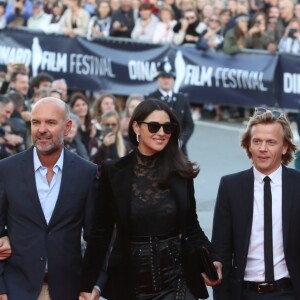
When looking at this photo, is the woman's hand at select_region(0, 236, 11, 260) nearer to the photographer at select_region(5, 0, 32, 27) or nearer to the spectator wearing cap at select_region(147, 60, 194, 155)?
the spectator wearing cap at select_region(147, 60, 194, 155)

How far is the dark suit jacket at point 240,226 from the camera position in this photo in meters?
6.40

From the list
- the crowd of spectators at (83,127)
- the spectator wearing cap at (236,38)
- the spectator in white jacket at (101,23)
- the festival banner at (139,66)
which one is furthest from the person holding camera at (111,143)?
the spectator in white jacket at (101,23)

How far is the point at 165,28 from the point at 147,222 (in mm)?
16505

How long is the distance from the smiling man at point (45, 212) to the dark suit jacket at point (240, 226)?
77 centimetres

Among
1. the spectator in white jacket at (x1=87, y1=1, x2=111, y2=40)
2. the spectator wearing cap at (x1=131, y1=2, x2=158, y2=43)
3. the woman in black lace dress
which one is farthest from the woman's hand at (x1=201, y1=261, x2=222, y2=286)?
the spectator in white jacket at (x1=87, y1=1, x2=111, y2=40)

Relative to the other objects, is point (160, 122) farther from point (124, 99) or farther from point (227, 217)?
point (124, 99)

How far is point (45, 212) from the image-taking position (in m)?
6.47

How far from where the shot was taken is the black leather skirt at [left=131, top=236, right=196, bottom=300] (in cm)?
629

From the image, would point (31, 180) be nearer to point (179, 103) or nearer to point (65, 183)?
point (65, 183)

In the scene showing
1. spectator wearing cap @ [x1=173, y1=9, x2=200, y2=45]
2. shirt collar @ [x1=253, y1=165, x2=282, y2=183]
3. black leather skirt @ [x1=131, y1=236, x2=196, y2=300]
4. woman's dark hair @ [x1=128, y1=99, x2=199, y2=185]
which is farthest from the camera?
spectator wearing cap @ [x1=173, y1=9, x2=200, y2=45]

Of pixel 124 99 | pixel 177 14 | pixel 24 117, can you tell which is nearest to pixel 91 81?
pixel 124 99

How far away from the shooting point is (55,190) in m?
6.52

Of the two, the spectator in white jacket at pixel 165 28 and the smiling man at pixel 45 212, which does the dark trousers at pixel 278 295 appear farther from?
the spectator in white jacket at pixel 165 28

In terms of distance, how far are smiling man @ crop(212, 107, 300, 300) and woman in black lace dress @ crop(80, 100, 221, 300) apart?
0.16m
